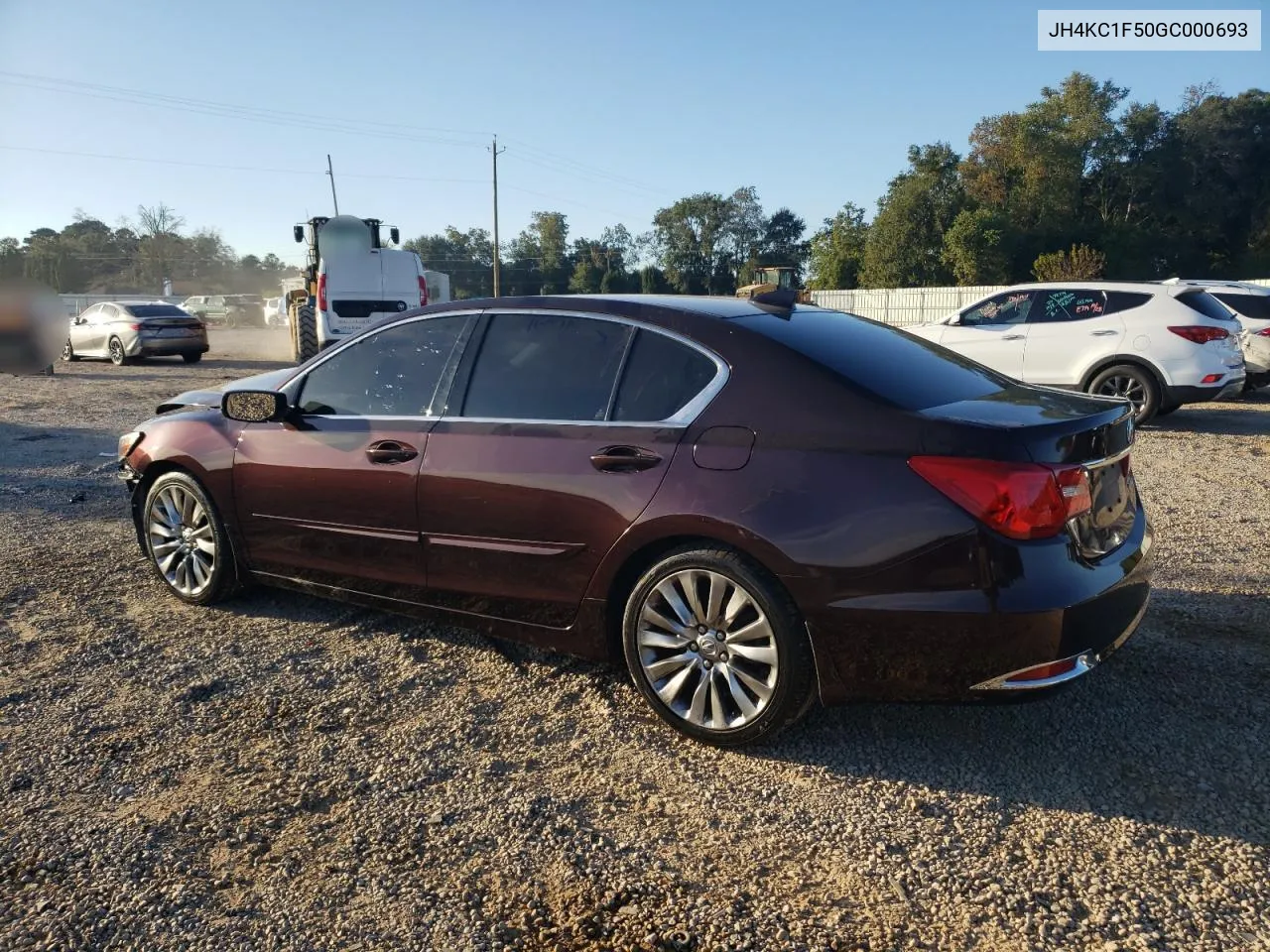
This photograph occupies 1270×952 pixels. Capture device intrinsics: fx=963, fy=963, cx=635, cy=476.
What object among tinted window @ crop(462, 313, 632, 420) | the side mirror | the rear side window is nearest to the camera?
tinted window @ crop(462, 313, 632, 420)

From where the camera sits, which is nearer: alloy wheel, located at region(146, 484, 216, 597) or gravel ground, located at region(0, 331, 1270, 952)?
gravel ground, located at region(0, 331, 1270, 952)

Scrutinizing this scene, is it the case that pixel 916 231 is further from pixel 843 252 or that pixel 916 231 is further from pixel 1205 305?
pixel 1205 305

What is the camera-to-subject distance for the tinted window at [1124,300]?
10867mm

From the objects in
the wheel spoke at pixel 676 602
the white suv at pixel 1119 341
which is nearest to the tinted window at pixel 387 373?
the wheel spoke at pixel 676 602

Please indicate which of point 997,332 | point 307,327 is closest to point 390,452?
point 997,332

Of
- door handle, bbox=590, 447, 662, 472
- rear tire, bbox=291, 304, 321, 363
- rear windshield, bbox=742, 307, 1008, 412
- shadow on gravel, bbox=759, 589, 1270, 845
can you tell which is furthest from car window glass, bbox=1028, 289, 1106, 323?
rear tire, bbox=291, 304, 321, 363

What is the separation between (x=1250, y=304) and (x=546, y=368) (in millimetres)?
13118

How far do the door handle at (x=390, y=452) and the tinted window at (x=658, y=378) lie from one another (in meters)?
0.99

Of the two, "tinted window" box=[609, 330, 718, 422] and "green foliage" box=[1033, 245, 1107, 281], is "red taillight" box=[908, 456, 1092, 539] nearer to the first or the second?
"tinted window" box=[609, 330, 718, 422]

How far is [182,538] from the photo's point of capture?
196 inches

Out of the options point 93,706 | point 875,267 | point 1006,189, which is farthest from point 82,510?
point 1006,189

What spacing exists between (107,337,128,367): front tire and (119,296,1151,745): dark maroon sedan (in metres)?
19.9

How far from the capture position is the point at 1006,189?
56.7 meters

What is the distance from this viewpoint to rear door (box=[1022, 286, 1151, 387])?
1092 cm
